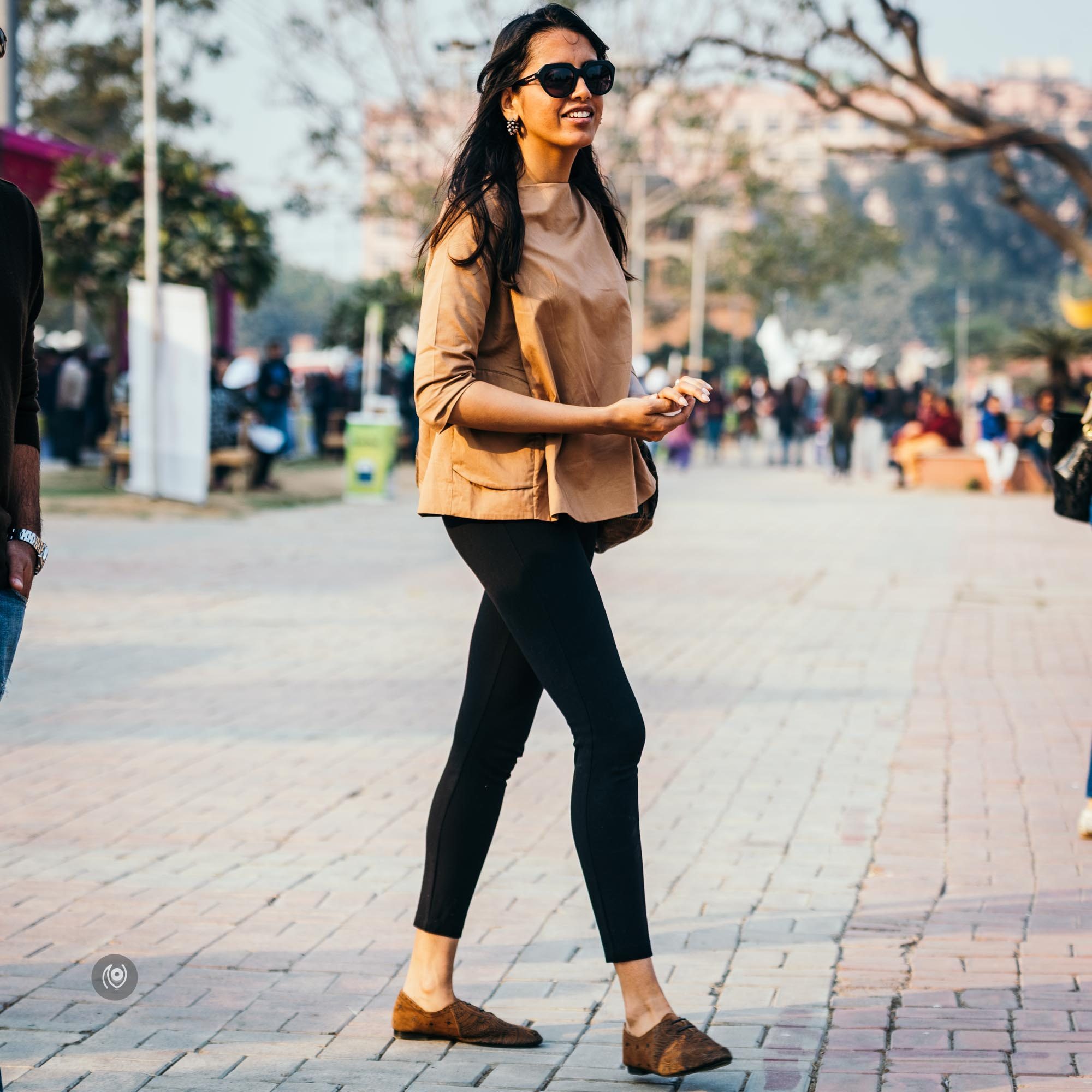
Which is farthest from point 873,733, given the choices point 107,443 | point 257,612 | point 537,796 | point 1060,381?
point 1060,381

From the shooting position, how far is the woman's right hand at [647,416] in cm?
285

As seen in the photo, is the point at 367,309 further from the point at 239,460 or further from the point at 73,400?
the point at 239,460

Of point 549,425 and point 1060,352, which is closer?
point 549,425

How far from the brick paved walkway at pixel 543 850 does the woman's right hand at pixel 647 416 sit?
119cm

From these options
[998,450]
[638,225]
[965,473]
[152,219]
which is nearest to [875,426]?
[965,473]

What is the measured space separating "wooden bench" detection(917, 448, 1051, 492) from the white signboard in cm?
1235

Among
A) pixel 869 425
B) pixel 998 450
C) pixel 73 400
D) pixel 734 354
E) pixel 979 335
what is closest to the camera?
pixel 73 400

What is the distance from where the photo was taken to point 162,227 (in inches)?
797

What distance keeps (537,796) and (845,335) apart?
112 meters

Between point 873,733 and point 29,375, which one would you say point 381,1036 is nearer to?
point 29,375

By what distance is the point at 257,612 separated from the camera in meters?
10.1

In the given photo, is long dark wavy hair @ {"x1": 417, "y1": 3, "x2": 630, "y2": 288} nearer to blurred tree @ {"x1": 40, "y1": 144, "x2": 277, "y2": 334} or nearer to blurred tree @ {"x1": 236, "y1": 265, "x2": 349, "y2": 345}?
blurred tree @ {"x1": 40, "y1": 144, "x2": 277, "y2": 334}

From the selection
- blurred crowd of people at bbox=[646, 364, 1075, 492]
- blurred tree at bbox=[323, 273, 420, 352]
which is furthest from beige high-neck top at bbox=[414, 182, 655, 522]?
blurred tree at bbox=[323, 273, 420, 352]

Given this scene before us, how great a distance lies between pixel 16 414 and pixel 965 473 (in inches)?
929
